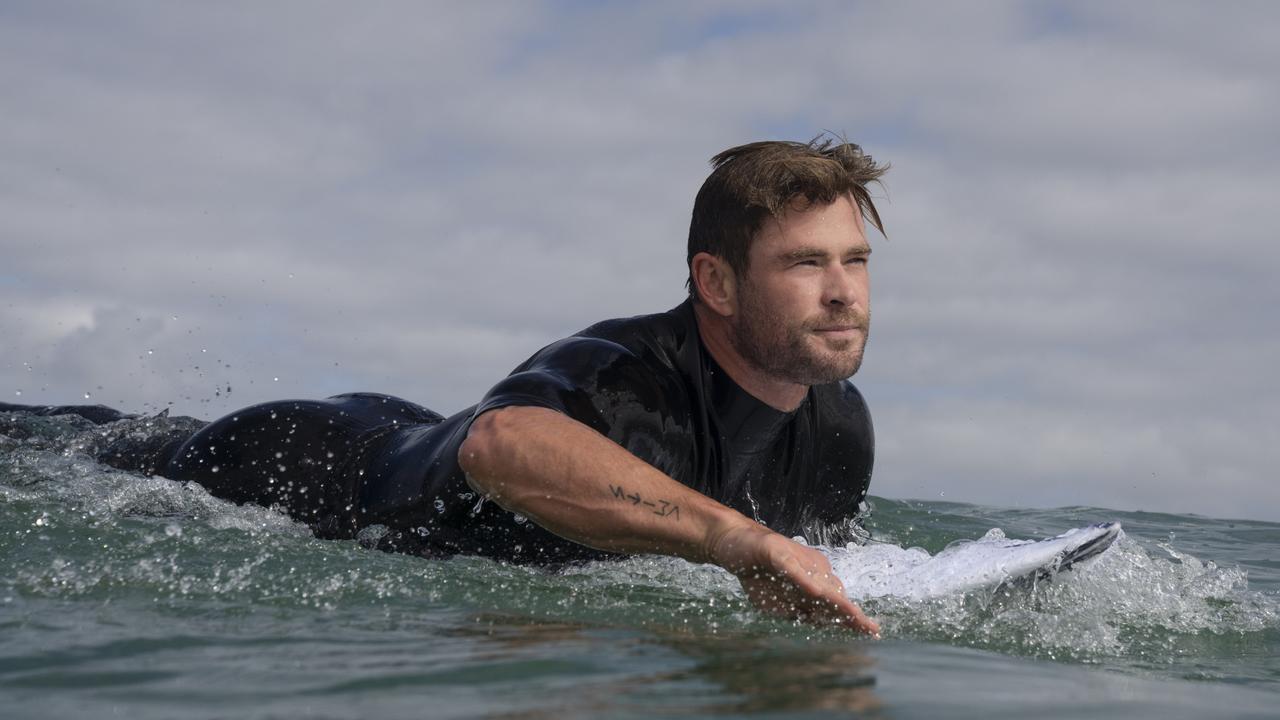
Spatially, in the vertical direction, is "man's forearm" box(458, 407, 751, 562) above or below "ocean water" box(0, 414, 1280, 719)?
above

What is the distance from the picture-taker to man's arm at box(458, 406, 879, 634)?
366 cm

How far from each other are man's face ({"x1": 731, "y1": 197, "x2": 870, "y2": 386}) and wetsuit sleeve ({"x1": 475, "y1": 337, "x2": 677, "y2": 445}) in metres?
Answer: 0.52

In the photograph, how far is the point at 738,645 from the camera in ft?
11.8

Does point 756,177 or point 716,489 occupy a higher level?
point 756,177

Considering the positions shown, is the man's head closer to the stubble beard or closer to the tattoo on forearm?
the stubble beard

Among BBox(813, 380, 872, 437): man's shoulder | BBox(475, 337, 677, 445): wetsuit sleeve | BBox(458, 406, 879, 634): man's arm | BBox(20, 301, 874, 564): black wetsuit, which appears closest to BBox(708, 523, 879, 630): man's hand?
BBox(458, 406, 879, 634): man's arm

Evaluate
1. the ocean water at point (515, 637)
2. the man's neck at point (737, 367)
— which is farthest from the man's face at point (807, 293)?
the ocean water at point (515, 637)

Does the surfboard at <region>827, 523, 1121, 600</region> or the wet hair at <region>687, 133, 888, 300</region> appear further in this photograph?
the wet hair at <region>687, 133, 888, 300</region>

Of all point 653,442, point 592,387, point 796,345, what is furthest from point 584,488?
point 796,345

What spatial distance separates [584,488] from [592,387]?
67 cm

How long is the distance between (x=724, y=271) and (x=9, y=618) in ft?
9.57

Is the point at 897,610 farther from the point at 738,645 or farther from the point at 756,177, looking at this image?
the point at 756,177

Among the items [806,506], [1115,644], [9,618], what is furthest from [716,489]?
[9,618]

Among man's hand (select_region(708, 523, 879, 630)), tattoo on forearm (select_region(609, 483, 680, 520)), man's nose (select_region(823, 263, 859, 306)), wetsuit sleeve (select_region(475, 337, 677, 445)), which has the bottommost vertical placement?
man's hand (select_region(708, 523, 879, 630))
